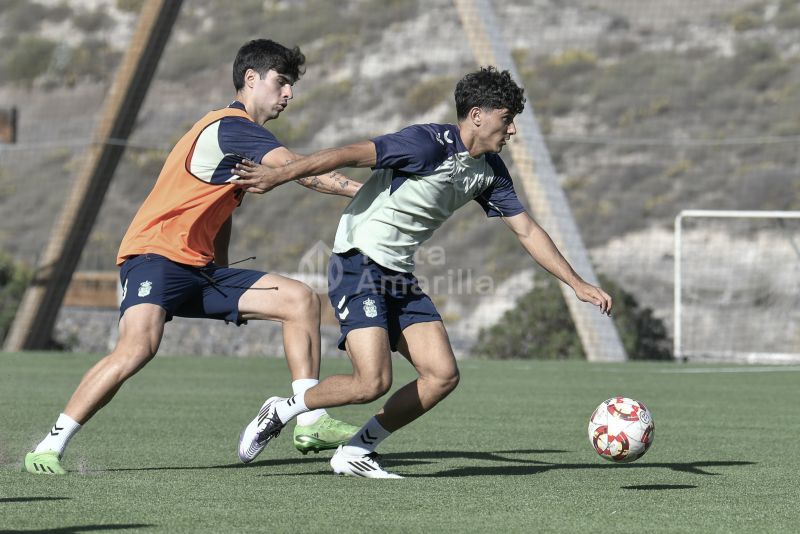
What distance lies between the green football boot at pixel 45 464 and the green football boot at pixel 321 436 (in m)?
1.24

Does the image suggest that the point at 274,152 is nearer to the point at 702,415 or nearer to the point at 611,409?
the point at 611,409

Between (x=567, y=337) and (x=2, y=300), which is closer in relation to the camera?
(x=567, y=337)

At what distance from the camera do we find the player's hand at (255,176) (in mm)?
6109

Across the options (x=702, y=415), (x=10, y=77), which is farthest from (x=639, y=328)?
(x=10, y=77)

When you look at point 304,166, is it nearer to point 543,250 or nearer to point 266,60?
point 266,60

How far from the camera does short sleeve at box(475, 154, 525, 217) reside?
7.02 meters

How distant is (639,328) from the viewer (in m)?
19.8

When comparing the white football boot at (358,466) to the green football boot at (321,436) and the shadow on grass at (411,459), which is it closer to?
the shadow on grass at (411,459)

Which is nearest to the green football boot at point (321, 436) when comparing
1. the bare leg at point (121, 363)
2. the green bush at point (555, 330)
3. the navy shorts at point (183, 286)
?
the navy shorts at point (183, 286)

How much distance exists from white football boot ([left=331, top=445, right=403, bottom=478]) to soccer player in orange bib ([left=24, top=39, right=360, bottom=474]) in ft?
1.21

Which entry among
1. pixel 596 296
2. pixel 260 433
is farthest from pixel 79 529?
pixel 596 296

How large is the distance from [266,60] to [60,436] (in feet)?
7.11

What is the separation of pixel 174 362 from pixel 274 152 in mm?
9664

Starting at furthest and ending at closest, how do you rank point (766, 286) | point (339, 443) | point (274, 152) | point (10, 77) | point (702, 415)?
point (10, 77)
point (766, 286)
point (702, 415)
point (339, 443)
point (274, 152)
